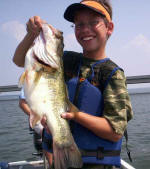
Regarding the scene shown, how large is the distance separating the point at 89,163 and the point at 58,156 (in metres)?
0.50

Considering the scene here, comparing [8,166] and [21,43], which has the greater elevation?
[21,43]

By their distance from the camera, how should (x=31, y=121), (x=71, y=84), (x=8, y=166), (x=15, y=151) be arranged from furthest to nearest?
(x=15, y=151) → (x=8, y=166) → (x=71, y=84) → (x=31, y=121)

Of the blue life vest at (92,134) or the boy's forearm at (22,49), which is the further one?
the boy's forearm at (22,49)

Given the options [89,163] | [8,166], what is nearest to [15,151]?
[8,166]

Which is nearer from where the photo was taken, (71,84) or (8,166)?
(71,84)

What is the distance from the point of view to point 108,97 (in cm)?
274

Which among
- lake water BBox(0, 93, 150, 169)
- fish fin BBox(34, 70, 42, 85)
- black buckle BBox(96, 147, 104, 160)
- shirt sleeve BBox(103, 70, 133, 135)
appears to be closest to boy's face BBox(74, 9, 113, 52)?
shirt sleeve BBox(103, 70, 133, 135)

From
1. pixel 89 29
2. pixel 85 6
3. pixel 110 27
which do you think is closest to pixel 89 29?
pixel 89 29

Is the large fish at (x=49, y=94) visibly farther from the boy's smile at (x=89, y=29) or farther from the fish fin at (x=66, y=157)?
the boy's smile at (x=89, y=29)

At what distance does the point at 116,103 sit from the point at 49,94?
80 cm

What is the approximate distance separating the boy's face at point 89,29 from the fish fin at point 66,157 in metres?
1.34

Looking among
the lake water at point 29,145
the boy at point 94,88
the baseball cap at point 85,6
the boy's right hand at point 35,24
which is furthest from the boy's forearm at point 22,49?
the lake water at point 29,145

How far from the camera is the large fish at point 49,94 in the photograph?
256 centimetres

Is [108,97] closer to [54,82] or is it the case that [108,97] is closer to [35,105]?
[54,82]
